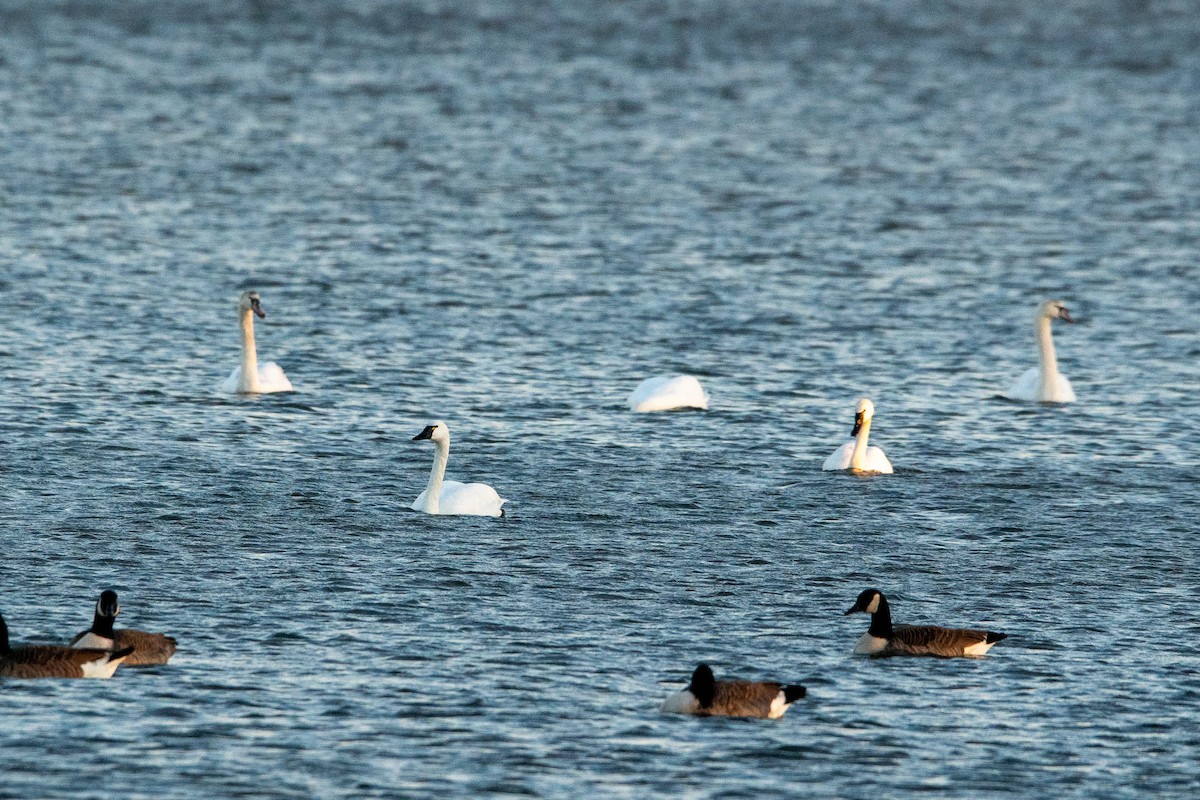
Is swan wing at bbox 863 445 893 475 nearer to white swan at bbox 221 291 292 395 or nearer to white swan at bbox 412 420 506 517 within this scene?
white swan at bbox 412 420 506 517

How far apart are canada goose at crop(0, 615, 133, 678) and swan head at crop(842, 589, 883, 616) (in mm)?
5113

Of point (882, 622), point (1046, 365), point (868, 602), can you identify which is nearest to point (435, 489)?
point (868, 602)

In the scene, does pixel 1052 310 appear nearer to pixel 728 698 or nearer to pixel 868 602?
pixel 868 602

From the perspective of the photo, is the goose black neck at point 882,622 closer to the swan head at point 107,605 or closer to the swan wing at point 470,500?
the swan wing at point 470,500

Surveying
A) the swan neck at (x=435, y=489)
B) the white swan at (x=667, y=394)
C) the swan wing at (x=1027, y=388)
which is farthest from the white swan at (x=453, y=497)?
the swan wing at (x=1027, y=388)

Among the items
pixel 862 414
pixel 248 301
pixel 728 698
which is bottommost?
pixel 728 698

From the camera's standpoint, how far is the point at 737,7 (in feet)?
271

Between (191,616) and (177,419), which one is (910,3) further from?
(191,616)

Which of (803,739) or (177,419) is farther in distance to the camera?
(177,419)

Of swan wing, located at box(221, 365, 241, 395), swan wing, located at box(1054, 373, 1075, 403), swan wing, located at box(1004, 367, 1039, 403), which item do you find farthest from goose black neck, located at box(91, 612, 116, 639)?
swan wing, located at box(1054, 373, 1075, 403)

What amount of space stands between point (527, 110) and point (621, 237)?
1760cm

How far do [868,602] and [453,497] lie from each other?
492 cm

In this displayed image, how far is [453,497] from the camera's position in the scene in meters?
19.8

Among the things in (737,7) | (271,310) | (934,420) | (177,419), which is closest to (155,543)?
(177,419)
